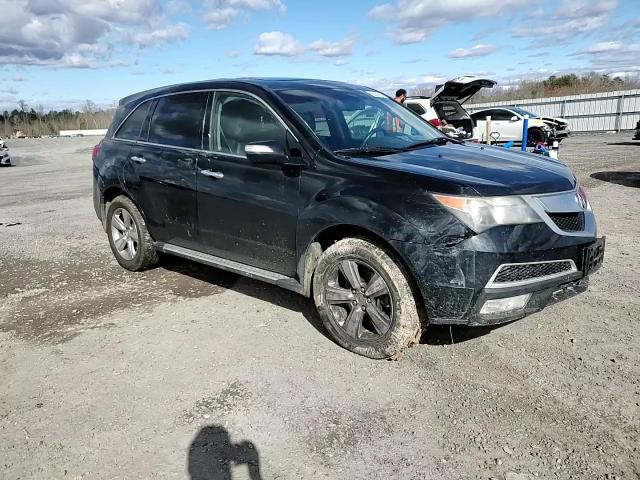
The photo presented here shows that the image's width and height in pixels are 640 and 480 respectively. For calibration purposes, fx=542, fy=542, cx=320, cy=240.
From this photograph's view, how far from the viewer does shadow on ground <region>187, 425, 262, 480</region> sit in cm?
257

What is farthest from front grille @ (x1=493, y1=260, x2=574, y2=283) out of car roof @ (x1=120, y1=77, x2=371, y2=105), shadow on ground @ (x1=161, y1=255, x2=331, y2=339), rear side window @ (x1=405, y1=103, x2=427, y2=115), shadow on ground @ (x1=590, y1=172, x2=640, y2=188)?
rear side window @ (x1=405, y1=103, x2=427, y2=115)

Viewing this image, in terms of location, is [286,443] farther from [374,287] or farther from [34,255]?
[34,255]

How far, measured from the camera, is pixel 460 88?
37.1ft

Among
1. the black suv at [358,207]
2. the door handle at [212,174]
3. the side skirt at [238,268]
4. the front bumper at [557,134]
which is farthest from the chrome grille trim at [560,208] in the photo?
the front bumper at [557,134]

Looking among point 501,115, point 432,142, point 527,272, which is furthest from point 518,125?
point 527,272

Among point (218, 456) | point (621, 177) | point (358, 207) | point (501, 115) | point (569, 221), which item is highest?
point (501, 115)

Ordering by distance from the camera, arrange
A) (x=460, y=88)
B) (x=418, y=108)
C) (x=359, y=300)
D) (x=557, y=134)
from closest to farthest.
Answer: (x=359, y=300) < (x=460, y=88) < (x=418, y=108) < (x=557, y=134)

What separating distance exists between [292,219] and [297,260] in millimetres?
309

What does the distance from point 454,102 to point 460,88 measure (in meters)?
0.93

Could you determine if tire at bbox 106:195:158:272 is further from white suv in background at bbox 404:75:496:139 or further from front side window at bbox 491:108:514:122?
front side window at bbox 491:108:514:122

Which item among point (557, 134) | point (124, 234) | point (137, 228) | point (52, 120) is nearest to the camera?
point (137, 228)

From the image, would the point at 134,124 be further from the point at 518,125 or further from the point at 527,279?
the point at 518,125

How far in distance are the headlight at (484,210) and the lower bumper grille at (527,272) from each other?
266mm

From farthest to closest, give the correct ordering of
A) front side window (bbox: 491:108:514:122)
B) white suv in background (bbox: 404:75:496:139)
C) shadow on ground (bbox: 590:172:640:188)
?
front side window (bbox: 491:108:514:122), white suv in background (bbox: 404:75:496:139), shadow on ground (bbox: 590:172:640:188)
